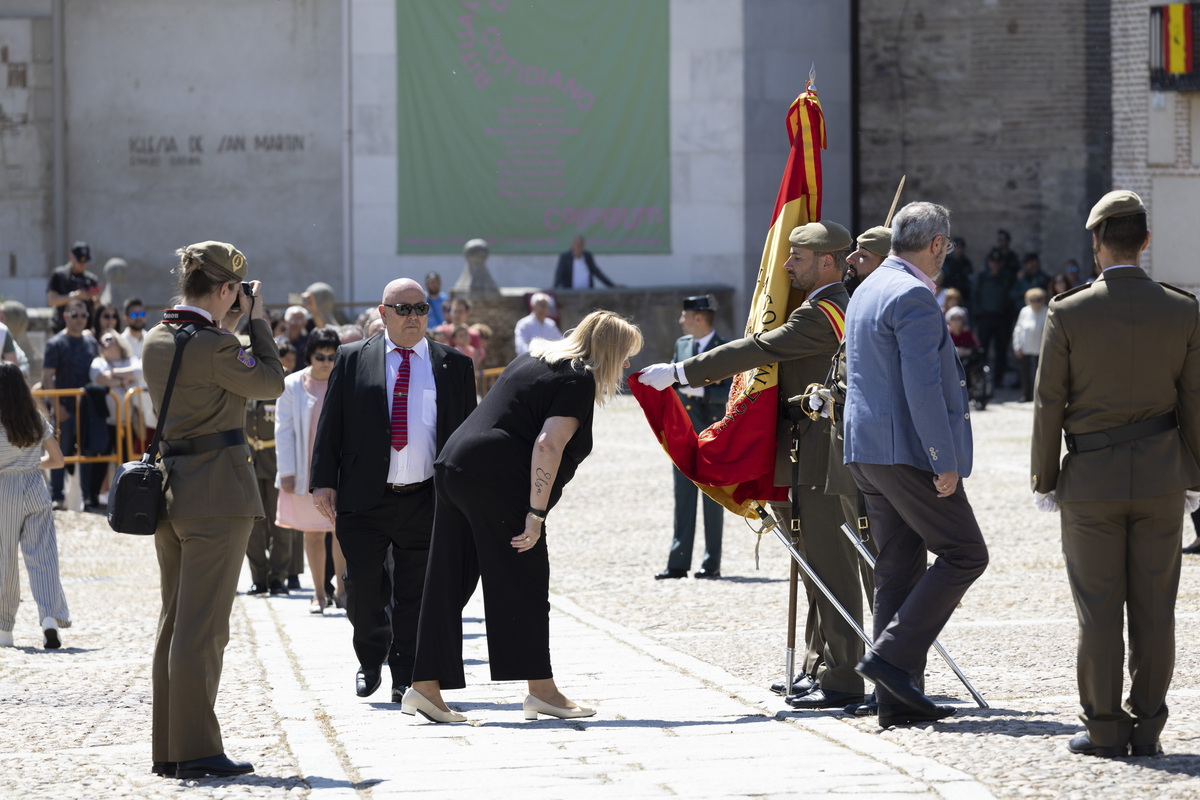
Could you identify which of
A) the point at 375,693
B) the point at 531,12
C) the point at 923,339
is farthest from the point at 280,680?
the point at 531,12

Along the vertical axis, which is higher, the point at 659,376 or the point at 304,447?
the point at 659,376

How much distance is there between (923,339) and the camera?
239 inches

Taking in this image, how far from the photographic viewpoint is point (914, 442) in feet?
20.0

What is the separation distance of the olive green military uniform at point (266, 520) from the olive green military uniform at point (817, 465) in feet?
17.7

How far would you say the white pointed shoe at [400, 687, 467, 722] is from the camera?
22.0 ft

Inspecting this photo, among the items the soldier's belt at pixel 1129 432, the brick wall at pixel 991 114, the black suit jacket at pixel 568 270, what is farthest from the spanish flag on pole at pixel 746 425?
the brick wall at pixel 991 114

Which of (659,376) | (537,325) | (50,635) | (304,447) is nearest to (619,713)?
(659,376)

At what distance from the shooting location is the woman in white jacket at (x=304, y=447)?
33.2ft

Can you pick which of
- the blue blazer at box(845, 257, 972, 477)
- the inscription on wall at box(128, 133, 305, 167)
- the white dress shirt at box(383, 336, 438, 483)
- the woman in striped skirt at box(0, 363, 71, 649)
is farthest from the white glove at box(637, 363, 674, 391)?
the inscription on wall at box(128, 133, 305, 167)

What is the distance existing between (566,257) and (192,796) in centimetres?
2136

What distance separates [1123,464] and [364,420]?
3.37 m

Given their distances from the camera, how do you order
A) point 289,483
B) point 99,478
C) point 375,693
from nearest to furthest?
point 375,693, point 289,483, point 99,478

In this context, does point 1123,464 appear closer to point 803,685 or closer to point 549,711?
point 803,685

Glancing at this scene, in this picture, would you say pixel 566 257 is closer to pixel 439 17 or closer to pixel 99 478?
pixel 439 17
